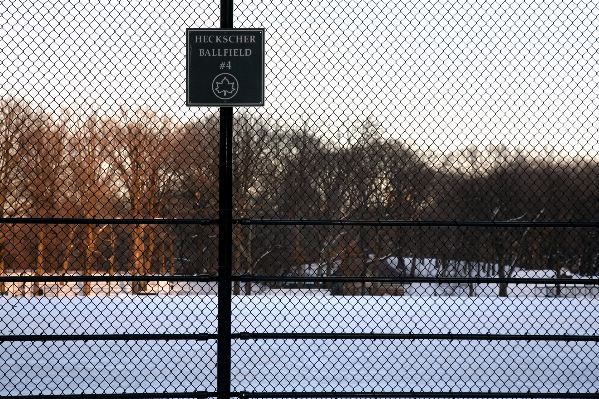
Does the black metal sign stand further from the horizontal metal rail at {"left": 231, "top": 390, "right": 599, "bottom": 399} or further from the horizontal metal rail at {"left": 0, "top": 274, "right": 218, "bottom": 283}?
the horizontal metal rail at {"left": 231, "top": 390, "right": 599, "bottom": 399}

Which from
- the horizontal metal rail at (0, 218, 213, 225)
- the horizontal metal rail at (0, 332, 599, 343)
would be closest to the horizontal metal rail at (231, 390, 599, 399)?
the horizontal metal rail at (0, 332, 599, 343)

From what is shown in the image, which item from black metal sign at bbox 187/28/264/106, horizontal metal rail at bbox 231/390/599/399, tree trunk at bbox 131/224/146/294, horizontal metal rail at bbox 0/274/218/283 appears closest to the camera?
horizontal metal rail at bbox 0/274/218/283

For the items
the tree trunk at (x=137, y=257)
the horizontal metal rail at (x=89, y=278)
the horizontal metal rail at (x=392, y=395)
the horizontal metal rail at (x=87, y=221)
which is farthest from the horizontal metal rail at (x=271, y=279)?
the tree trunk at (x=137, y=257)

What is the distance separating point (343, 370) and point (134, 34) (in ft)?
14.6

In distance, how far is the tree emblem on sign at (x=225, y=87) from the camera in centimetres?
381

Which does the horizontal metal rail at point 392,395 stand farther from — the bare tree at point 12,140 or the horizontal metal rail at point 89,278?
the bare tree at point 12,140

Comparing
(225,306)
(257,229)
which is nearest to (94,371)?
(225,306)

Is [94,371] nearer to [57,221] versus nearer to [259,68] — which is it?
[57,221]

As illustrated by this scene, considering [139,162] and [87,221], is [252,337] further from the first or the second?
[139,162]

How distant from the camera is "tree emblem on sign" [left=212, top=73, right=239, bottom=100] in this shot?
12.5 feet

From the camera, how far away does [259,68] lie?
3820mm

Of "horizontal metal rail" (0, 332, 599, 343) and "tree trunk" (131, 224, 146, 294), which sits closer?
"horizontal metal rail" (0, 332, 599, 343)

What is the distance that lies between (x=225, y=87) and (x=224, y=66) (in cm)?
15

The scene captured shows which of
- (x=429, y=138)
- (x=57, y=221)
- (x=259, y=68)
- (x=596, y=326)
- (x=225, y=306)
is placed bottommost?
(x=596, y=326)
